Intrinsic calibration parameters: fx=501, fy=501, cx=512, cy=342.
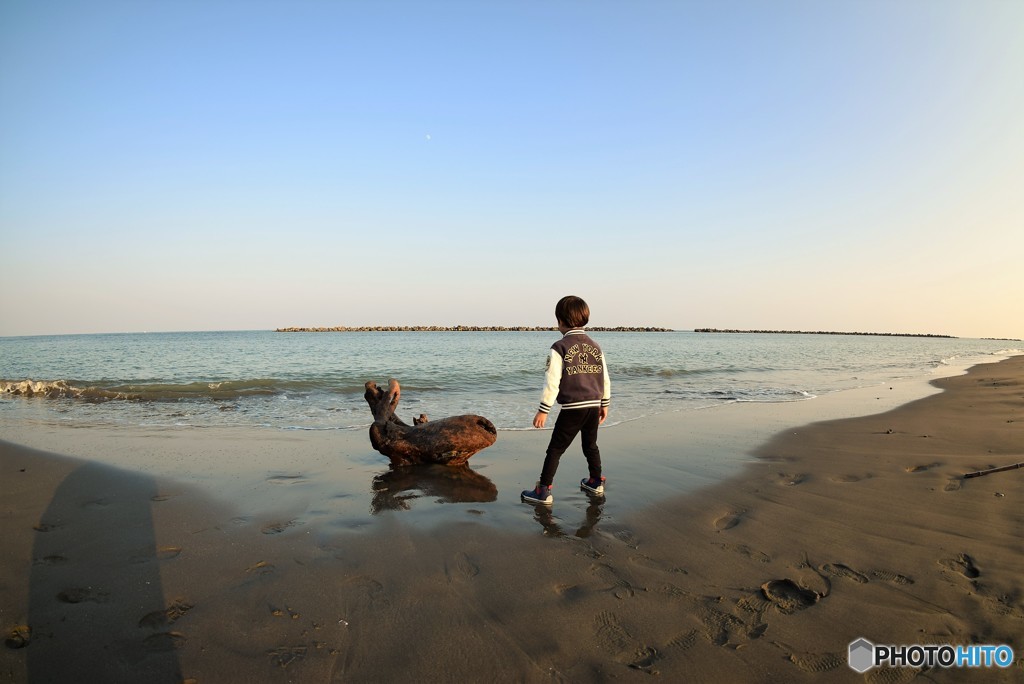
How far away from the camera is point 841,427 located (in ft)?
28.8

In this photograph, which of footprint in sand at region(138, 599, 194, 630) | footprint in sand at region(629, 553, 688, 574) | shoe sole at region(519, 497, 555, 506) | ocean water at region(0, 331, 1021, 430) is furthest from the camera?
ocean water at region(0, 331, 1021, 430)

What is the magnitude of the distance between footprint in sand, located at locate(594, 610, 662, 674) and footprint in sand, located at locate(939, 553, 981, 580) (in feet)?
7.70

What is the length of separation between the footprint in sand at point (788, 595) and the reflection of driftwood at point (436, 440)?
12.5 feet

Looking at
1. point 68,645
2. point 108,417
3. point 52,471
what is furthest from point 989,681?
point 108,417

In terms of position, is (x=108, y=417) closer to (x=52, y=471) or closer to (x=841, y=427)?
(x=52, y=471)

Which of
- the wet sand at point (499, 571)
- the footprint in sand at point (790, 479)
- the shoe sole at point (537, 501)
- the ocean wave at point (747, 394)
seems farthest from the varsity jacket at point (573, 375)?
the ocean wave at point (747, 394)

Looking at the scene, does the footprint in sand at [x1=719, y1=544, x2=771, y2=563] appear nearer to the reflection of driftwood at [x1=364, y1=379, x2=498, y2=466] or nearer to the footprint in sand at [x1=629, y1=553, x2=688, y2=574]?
the footprint in sand at [x1=629, y1=553, x2=688, y2=574]

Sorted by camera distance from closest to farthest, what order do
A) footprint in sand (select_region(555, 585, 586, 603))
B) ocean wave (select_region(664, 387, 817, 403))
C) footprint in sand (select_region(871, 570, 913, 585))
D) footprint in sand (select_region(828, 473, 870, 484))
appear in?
footprint in sand (select_region(555, 585, 586, 603)) → footprint in sand (select_region(871, 570, 913, 585)) → footprint in sand (select_region(828, 473, 870, 484)) → ocean wave (select_region(664, 387, 817, 403))

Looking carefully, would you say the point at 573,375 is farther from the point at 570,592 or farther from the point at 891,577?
the point at 891,577

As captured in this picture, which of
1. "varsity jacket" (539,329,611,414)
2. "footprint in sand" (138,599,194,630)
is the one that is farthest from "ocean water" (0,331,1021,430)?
"footprint in sand" (138,599,194,630)

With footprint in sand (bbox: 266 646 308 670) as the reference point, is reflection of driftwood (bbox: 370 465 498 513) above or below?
below

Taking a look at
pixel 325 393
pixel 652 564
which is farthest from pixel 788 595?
pixel 325 393

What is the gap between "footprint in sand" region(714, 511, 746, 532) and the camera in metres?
4.32

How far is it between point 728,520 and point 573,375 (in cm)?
196
